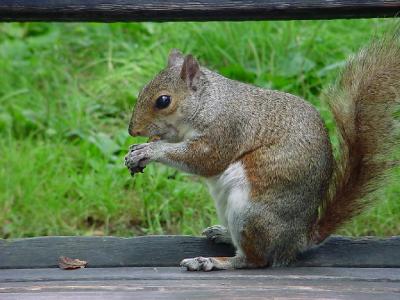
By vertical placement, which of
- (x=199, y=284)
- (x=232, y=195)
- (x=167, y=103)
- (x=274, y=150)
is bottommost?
(x=199, y=284)

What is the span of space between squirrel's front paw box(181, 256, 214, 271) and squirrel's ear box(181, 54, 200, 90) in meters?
0.48

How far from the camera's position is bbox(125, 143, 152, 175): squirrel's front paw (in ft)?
7.93

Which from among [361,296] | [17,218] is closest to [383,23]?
[17,218]

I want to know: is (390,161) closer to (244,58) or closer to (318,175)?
(318,175)

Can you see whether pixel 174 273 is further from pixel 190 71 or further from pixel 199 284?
pixel 190 71

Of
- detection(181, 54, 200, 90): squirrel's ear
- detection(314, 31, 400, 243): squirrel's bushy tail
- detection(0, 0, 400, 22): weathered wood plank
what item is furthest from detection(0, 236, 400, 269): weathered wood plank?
detection(0, 0, 400, 22): weathered wood plank

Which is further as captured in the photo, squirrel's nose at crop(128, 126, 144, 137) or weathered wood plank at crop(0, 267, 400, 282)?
squirrel's nose at crop(128, 126, 144, 137)

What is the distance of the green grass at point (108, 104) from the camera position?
3258 mm

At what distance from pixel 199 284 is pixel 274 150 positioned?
0.42 m

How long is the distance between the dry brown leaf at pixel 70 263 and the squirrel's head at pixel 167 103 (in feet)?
1.18

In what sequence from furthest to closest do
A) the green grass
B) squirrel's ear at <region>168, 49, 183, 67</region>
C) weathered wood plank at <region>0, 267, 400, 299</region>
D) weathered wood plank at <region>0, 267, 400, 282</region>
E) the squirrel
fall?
the green grass < squirrel's ear at <region>168, 49, 183, 67</region> < the squirrel < weathered wood plank at <region>0, 267, 400, 282</region> < weathered wood plank at <region>0, 267, 400, 299</region>

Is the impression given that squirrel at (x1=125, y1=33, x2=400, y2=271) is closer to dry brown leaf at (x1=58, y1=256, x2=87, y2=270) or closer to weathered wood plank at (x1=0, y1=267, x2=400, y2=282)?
weathered wood plank at (x1=0, y1=267, x2=400, y2=282)

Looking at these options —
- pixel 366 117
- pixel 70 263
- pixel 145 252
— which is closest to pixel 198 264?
pixel 145 252

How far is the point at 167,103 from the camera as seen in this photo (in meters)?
2.46
